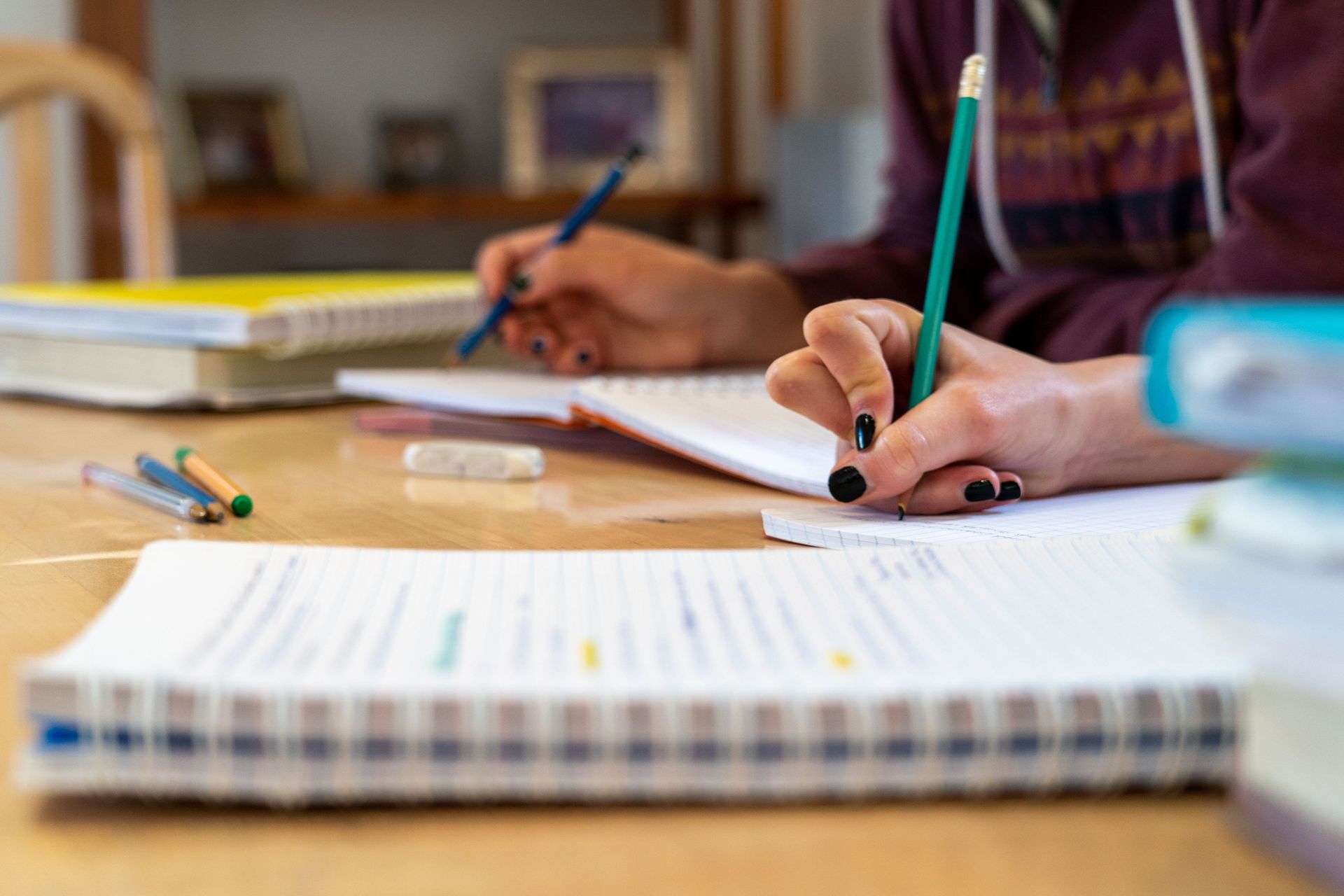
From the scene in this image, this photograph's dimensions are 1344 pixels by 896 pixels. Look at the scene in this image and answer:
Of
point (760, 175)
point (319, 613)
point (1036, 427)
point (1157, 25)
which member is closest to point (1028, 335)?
point (1157, 25)

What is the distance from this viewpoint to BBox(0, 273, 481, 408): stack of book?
3.05ft

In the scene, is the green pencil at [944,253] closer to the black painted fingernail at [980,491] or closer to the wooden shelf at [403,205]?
the black painted fingernail at [980,491]

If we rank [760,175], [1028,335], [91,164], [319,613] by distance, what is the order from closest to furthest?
1. [319,613]
2. [1028,335]
3. [91,164]
4. [760,175]

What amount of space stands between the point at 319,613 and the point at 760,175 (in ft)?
8.51

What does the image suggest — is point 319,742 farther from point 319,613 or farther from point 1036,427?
point 1036,427

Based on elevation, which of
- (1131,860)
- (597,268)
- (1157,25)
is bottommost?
(1131,860)

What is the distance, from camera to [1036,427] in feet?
1.82

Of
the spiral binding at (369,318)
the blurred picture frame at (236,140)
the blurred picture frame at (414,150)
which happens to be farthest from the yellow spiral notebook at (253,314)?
the blurred picture frame at (414,150)

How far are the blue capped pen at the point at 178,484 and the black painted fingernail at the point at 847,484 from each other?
268 millimetres

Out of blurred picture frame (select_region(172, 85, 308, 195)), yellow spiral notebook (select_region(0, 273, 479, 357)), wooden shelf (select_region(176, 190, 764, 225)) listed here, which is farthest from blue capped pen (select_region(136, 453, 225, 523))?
blurred picture frame (select_region(172, 85, 308, 195))

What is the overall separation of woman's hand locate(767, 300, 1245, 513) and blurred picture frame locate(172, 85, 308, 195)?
90.8 inches

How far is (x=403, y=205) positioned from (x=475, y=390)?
174 centimetres

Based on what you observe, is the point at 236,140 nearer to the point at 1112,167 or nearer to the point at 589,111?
the point at 589,111

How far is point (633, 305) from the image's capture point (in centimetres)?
96
